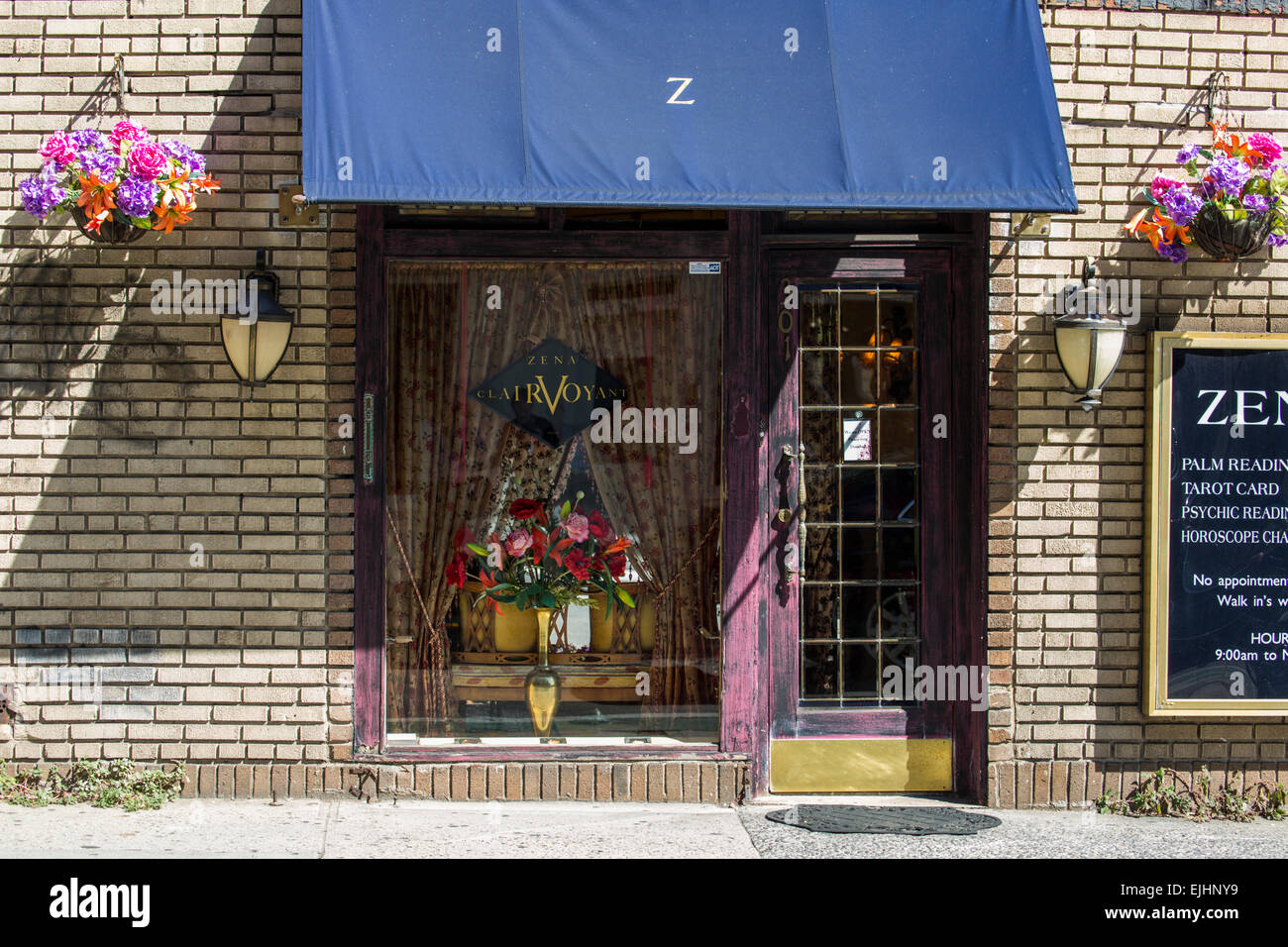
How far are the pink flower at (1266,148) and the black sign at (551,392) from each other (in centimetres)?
322

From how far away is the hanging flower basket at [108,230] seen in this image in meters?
5.49

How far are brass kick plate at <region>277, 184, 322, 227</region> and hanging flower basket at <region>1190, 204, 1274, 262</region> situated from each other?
166 inches

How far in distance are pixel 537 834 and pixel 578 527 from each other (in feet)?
4.99

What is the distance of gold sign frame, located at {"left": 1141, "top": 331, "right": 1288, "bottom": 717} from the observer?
233 inches

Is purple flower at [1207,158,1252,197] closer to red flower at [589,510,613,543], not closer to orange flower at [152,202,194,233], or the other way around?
red flower at [589,510,613,543]

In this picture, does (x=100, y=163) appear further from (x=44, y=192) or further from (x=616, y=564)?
(x=616, y=564)

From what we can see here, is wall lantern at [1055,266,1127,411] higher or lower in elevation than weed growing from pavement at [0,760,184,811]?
higher

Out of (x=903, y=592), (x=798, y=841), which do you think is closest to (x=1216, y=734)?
(x=903, y=592)

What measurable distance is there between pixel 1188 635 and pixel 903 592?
4.53ft

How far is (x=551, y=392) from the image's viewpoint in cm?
612

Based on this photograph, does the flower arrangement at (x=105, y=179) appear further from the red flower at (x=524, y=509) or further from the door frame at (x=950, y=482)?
the door frame at (x=950, y=482)

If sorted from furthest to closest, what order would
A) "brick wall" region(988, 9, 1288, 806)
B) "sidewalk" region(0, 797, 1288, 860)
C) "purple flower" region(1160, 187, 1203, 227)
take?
"brick wall" region(988, 9, 1288, 806), "purple flower" region(1160, 187, 1203, 227), "sidewalk" region(0, 797, 1288, 860)

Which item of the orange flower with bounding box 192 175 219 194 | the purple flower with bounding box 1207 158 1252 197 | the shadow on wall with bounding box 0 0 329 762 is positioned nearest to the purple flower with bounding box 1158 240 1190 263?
the purple flower with bounding box 1207 158 1252 197

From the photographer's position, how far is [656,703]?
20.2 ft
